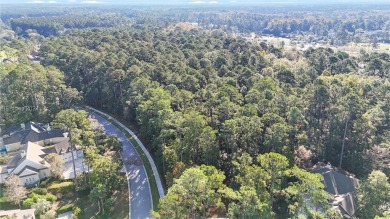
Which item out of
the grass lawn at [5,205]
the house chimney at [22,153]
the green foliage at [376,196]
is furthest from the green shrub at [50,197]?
the green foliage at [376,196]

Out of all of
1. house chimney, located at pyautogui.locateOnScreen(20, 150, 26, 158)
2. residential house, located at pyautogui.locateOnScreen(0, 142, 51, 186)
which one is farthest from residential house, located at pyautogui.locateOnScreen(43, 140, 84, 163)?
house chimney, located at pyautogui.locateOnScreen(20, 150, 26, 158)

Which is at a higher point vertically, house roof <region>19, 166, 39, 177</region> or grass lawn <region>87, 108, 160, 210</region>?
house roof <region>19, 166, 39, 177</region>

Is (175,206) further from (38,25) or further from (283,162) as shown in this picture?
(38,25)

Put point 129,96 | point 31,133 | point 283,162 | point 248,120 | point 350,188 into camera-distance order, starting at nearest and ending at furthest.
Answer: point 283,162
point 350,188
point 248,120
point 31,133
point 129,96

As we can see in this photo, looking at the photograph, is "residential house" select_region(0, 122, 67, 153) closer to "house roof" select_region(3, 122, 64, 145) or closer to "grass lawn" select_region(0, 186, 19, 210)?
"house roof" select_region(3, 122, 64, 145)

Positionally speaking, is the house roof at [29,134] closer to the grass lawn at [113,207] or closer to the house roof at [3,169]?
the house roof at [3,169]

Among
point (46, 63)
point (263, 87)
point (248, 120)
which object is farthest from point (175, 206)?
point (46, 63)
